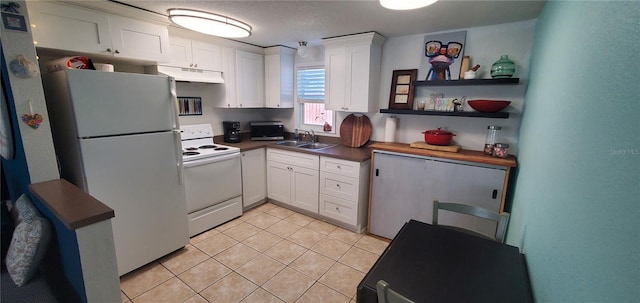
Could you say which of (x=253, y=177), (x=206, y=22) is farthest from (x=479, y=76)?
(x=253, y=177)

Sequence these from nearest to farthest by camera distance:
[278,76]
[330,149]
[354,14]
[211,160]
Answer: [354,14], [211,160], [330,149], [278,76]

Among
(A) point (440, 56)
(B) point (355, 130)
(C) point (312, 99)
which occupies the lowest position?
(B) point (355, 130)

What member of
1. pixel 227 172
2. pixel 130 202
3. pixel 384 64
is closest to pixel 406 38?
pixel 384 64

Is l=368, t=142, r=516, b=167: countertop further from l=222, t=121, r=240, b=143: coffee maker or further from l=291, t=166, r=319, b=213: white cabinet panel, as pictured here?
l=222, t=121, r=240, b=143: coffee maker

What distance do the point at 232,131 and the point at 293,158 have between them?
97 centimetres

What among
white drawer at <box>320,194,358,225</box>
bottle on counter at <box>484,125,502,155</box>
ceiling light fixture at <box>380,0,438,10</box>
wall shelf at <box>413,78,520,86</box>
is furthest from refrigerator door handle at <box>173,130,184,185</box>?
bottle on counter at <box>484,125,502,155</box>

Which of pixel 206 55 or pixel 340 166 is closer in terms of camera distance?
pixel 340 166

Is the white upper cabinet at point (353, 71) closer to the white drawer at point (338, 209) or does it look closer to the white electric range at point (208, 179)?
the white drawer at point (338, 209)

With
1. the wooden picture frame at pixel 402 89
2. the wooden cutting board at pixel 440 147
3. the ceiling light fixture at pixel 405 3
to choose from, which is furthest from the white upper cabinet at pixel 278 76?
the ceiling light fixture at pixel 405 3

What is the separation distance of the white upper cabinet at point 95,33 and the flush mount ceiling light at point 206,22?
1.09 ft

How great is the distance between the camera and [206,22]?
2.25 m

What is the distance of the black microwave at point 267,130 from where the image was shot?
12.5 feet

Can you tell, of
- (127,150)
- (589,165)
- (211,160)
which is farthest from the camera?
(211,160)

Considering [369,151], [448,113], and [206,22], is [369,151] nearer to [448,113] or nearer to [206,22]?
[448,113]
